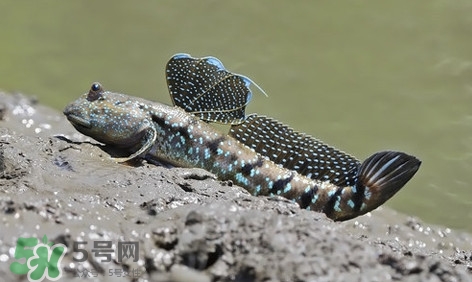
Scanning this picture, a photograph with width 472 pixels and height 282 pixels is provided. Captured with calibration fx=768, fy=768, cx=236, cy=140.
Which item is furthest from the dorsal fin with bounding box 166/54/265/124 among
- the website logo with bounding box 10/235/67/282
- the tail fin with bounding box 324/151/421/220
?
the website logo with bounding box 10/235/67/282

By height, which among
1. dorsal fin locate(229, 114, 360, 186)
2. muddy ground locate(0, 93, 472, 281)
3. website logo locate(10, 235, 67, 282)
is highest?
dorsal fin locate(229, 114, 360, 186)

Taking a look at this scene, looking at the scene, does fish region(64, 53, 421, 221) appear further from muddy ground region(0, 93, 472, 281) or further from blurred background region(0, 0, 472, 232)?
blurred background region(0, 0, 472, 232)

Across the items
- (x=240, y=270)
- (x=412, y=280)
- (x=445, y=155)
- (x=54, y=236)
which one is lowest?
(x=54, y=236)

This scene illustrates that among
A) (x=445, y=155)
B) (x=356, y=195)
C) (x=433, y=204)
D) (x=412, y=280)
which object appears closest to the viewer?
(x=412, y=280)

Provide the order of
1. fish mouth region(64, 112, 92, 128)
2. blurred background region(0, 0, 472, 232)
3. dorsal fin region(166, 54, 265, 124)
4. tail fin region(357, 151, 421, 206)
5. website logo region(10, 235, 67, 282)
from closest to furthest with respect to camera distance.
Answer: website logo region(10, 235, 67, 282)
tail fin region(357, 151, 421, 206)
fish mouth region(64, 112, 92, 128)
dorsal fin region(166, 54, 265, 124)
blurred background region(0, 0, 472, 232)

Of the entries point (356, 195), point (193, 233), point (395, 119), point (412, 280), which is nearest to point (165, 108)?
point (356, 195)

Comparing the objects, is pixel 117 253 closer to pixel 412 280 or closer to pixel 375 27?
pixel 412 280

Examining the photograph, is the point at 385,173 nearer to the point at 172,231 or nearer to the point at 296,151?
the point at 296,151
